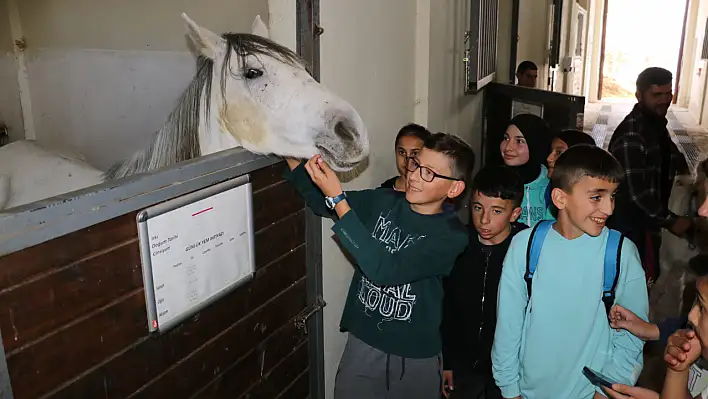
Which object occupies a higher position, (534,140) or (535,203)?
(534,140)

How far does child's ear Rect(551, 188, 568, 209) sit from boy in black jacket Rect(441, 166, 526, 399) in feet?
0.98

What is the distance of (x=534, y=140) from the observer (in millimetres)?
2432

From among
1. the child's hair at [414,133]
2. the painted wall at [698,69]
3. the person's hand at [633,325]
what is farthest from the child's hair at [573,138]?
the painted wall at [698,69]

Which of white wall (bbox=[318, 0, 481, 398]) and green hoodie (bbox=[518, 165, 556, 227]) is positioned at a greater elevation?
white wall (bbox=[318, 0, 481, 398])

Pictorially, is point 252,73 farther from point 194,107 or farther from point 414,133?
point 414,133

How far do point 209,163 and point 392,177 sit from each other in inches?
44.9

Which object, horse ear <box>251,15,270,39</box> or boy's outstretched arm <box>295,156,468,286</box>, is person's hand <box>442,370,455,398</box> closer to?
boy's outstretched arm <box>295,156,468,286</box>

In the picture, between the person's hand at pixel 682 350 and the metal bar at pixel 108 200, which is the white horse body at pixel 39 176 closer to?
the metal bar at pixel 108 200

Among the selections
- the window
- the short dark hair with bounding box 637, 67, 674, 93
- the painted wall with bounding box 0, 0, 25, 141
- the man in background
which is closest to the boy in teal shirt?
the man in background

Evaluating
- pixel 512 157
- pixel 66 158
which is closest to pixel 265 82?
pixel 66 158

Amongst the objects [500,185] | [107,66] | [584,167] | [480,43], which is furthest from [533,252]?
[480,43]

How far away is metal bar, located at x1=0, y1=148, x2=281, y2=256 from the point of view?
0.90m

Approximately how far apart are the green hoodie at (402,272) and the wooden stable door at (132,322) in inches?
6.6

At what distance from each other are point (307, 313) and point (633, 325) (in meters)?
0.90
